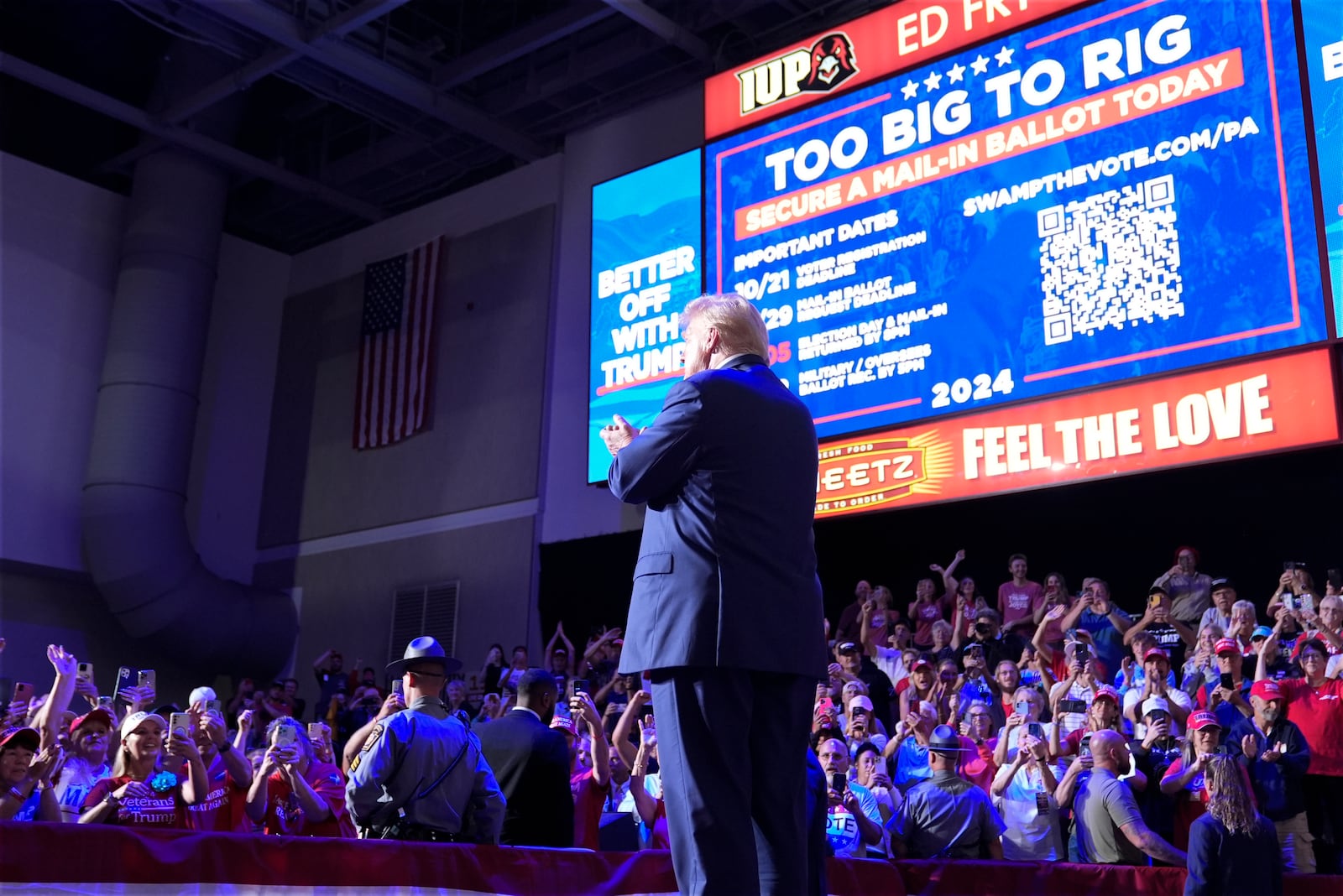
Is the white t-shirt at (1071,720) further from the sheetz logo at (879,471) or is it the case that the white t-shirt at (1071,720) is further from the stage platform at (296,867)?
the stage platform at (296,867)

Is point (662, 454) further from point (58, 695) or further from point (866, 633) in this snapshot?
point (866, 633)

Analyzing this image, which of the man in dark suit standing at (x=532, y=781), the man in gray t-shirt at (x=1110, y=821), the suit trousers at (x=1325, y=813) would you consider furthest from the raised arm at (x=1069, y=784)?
the man in dark suit standing at (x=532, y=781)

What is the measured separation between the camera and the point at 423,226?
15.7m

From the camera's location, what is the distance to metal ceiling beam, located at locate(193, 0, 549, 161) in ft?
39.4

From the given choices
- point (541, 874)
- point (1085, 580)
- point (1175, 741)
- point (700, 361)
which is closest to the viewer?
point (700, 361)

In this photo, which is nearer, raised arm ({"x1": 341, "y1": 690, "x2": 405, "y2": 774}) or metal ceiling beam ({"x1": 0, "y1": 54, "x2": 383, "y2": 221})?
raised arm ({"x1": 341, "y1": 690, "x2": 405, "y2": 774})

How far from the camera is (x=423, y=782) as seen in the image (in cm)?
412

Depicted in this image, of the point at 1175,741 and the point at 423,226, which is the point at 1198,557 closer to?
the point at 1175,741

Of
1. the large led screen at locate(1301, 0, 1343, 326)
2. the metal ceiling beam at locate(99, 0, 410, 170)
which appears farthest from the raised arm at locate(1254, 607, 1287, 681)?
the metal ceiling beam at locate(99, 0, 410, 170)

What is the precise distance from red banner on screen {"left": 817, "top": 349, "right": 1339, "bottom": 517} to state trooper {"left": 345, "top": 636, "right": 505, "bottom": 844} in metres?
5.23

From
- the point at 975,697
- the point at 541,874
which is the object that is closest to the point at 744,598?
the point at 541,874

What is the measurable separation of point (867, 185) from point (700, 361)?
24.5 feet

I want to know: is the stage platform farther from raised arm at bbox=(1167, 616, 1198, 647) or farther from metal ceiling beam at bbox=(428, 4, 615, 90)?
metal ceiling beam at bbox=(428, 4, 615, 90)

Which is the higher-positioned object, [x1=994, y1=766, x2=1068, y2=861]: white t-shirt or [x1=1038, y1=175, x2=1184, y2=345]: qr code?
[x1=1038, y1=175, x2=1184, y2=345]: qr code
